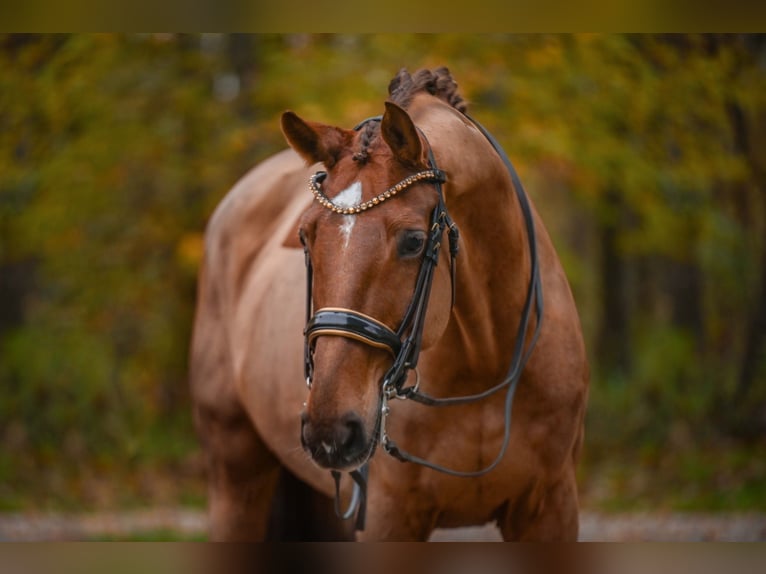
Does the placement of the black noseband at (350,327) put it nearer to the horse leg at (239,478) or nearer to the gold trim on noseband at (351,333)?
the gold trim on noseband at (351,333)

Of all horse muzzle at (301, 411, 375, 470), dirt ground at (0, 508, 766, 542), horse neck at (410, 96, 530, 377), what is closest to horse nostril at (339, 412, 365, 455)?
horse muzzle at (301, 411, 375, 470)

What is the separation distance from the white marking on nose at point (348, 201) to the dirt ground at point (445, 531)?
4237 millimetres

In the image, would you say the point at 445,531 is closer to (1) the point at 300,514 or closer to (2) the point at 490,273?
(1) the point at 300,514

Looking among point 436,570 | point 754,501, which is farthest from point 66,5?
point 754,501

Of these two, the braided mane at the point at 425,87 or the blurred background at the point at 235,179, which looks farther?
the blurred background at the point at 235,179

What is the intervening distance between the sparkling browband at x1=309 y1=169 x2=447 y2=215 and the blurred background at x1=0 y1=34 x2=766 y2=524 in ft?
12.6

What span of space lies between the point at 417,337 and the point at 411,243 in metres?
0.24

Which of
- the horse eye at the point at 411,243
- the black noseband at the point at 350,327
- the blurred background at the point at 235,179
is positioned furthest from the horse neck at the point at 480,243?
the blurred background at the point at 235,179

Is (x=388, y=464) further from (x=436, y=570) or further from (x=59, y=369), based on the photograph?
(x=59, y=369)

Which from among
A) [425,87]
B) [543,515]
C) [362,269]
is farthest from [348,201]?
[543,515]

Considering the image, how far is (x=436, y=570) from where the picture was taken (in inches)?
123

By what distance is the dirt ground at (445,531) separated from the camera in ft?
19.6

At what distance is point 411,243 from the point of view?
218 cm

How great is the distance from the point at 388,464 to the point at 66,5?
7.45 ft
